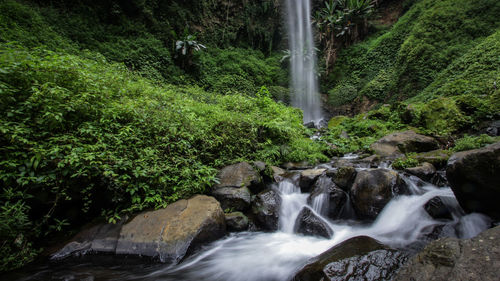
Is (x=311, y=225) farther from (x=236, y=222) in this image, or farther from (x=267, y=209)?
(x=236, y=222)

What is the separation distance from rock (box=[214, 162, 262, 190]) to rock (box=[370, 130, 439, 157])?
4654mm

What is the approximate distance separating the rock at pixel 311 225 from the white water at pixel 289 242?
0.11 metres

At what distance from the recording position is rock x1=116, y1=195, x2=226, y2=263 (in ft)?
9.92

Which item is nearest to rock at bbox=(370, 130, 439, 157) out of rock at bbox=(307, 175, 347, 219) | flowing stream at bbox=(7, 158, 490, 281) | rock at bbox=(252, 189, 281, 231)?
flowing stream at bbox=(7, 158, 490, 281)

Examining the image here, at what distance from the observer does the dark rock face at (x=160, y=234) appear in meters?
3.02

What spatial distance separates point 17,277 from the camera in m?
2.45

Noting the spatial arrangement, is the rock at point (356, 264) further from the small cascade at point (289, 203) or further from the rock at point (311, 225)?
the small cascade at point (289, 203)

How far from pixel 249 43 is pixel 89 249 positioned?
2487 centimetres

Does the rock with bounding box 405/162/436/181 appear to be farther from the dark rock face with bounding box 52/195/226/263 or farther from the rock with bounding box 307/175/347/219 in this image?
the dark rock face with bounding box 52/195/226/263

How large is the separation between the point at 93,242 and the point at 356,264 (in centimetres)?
371

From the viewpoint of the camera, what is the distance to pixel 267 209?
4141 millimetres

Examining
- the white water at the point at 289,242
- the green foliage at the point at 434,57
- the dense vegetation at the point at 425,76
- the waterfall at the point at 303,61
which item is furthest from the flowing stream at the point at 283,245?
the waterfall at the point at 303,61

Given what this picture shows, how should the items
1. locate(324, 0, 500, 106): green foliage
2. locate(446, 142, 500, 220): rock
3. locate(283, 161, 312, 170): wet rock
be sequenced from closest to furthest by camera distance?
locate(446, 142, 500, 220): rock
locate(283, 161, 312, 170): wet rock
locate(324, 0, 500, 106): green foliage

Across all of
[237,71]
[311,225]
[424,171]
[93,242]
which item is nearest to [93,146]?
[93,242]
